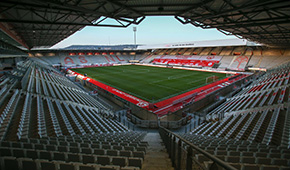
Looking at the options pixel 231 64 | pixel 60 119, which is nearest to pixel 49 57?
pixel 60 119

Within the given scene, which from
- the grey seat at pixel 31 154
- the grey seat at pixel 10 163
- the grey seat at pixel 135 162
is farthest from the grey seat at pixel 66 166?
the grey seat at pixel 135 162

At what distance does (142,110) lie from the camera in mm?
14086

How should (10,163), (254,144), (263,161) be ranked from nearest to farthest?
(10,163) < (263,161) < (254,144)

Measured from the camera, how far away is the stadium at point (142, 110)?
10.1 feet

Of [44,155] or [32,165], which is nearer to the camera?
[32,165]

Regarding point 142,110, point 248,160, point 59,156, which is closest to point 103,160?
point 59,156

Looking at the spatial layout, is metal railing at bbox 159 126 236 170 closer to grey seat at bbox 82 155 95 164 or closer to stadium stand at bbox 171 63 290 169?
stadium stand at bbox 171 63 290 169

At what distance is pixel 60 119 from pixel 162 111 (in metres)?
10.1

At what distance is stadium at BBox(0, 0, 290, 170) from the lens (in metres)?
3.08

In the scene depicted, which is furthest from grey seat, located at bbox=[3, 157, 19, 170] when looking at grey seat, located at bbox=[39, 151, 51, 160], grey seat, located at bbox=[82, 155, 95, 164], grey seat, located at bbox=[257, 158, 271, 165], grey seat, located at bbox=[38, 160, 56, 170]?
grey seat, located at bbox=[257, 158, 271, 165]

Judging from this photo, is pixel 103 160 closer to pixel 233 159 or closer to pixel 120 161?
pixel 120 161

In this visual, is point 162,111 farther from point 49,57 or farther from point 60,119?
point 49,57

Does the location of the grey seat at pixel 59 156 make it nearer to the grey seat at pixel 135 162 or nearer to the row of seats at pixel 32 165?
the row of seats at pixel 32 165

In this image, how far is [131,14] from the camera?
Answer: 9953 millimetres
